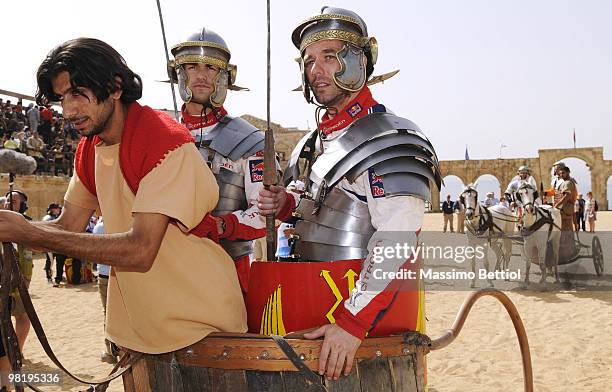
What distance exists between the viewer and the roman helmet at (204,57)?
3496mm

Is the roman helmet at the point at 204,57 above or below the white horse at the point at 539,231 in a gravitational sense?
above

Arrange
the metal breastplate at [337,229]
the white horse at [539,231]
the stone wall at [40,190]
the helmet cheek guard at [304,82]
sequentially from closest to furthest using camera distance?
the metal breastplate at [337,229], the helmet cheek guard at [304,82], the white horse at [539,231], the stone wall at [40,190]

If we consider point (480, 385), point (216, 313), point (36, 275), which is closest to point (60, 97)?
point (216, 313)

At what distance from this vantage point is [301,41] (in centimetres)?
257

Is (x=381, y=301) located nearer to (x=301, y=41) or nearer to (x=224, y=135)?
(x=301, y=41)

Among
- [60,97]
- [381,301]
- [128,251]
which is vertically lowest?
[381,301]

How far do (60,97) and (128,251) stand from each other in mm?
589

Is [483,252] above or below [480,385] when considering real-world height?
above

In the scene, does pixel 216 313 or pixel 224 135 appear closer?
pixel 216 313

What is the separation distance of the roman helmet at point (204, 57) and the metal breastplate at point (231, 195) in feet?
1.61

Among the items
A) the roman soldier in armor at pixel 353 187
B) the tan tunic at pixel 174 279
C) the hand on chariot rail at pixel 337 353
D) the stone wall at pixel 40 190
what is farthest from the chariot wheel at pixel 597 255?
the stone wall at pixel 40 190

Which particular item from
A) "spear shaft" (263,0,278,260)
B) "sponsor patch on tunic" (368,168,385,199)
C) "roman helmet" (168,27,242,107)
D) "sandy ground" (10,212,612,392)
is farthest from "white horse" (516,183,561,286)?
"sponsor patch on tunic" (368,168,385,199)

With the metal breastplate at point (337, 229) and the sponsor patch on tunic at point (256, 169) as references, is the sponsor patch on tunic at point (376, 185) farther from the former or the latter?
the sponsor patch on tunic at point (256, 169)

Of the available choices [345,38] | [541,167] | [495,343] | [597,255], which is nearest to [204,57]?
[345,38]
